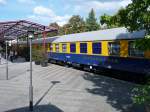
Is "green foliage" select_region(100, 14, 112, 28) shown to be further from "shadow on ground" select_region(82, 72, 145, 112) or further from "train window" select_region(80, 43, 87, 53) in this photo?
"train window" select_region(80, 43, 87, 53)

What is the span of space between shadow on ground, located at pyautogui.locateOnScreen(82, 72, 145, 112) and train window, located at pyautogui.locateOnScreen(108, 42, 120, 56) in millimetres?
1849

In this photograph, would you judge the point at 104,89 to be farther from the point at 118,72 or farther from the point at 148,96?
the point at 148,96

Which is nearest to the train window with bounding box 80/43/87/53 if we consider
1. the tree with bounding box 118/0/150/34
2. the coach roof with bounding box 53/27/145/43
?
the coach roof with bounding box 53/27/145/43

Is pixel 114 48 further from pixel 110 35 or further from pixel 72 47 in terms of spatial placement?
pixel 72 47

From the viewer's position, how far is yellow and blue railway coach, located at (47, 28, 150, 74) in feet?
61.1

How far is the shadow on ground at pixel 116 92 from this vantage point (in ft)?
44.1

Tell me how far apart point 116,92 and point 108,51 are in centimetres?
575

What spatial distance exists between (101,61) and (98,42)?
149cm

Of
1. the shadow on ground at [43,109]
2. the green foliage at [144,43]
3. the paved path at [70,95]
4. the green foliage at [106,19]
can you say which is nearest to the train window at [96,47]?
the paved path at [70,95]

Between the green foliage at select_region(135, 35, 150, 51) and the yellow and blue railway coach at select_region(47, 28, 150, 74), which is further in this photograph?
the yellow and blue railway coach at select_region(47, 28, 150, 74)

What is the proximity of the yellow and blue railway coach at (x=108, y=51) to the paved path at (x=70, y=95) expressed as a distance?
1.27 metres

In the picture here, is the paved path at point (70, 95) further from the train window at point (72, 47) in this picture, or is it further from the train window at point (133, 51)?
the train window at point (72, 47)

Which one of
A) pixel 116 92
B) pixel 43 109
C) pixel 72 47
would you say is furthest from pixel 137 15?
pixel 72 47

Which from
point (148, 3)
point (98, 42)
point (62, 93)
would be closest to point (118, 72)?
point (98, 42)
